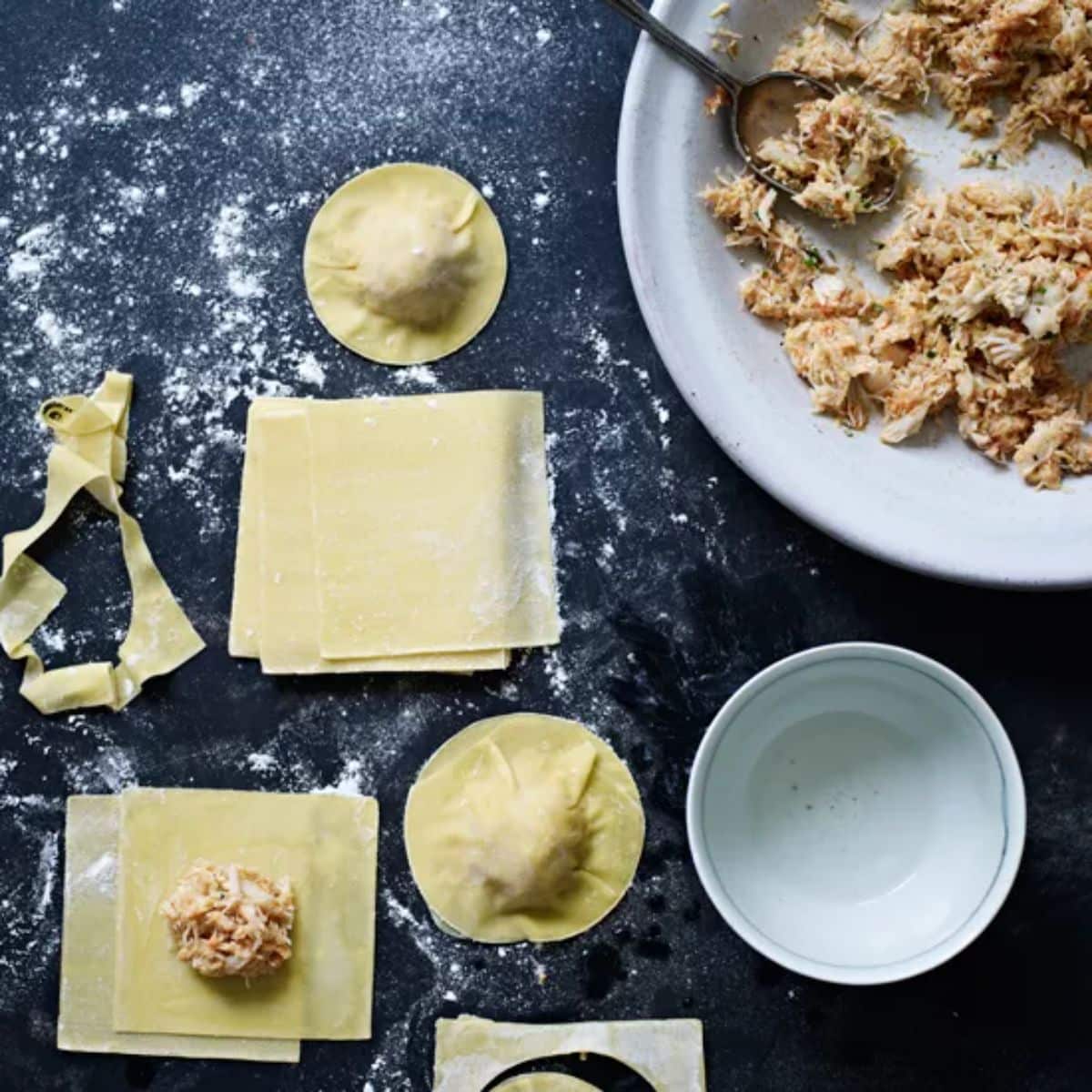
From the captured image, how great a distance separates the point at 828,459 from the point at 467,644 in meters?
0.48

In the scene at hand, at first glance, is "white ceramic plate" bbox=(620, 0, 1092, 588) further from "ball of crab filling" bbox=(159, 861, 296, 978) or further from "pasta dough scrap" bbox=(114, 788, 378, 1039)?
"ball of crab filling" bbox=(159, 861, 296, 978)

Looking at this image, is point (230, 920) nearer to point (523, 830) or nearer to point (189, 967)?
point (189, 967)

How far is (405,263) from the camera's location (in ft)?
5.66

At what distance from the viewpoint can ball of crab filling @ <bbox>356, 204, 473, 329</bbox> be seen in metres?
1.72

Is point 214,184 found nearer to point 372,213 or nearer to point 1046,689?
point 372,213

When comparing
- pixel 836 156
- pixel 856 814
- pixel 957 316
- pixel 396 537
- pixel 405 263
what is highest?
pixel 836 156

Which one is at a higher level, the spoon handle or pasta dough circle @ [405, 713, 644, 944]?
the spoon handle

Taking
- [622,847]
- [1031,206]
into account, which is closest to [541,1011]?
[622,847]

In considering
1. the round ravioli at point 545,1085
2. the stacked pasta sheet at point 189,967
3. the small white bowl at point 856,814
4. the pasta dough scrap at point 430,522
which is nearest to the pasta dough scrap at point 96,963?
the stacked pasta sheet at point 189,967

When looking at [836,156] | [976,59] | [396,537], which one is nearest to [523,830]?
[396,537]

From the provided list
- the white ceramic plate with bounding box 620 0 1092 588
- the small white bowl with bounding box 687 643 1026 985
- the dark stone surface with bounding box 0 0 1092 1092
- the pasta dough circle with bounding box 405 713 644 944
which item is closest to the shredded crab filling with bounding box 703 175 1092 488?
the white ceramic plate with bounding box 620 0 1092 588

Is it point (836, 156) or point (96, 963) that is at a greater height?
point (836, 156)

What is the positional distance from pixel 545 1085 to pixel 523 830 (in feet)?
1.01

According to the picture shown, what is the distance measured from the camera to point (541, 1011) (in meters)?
1.68
